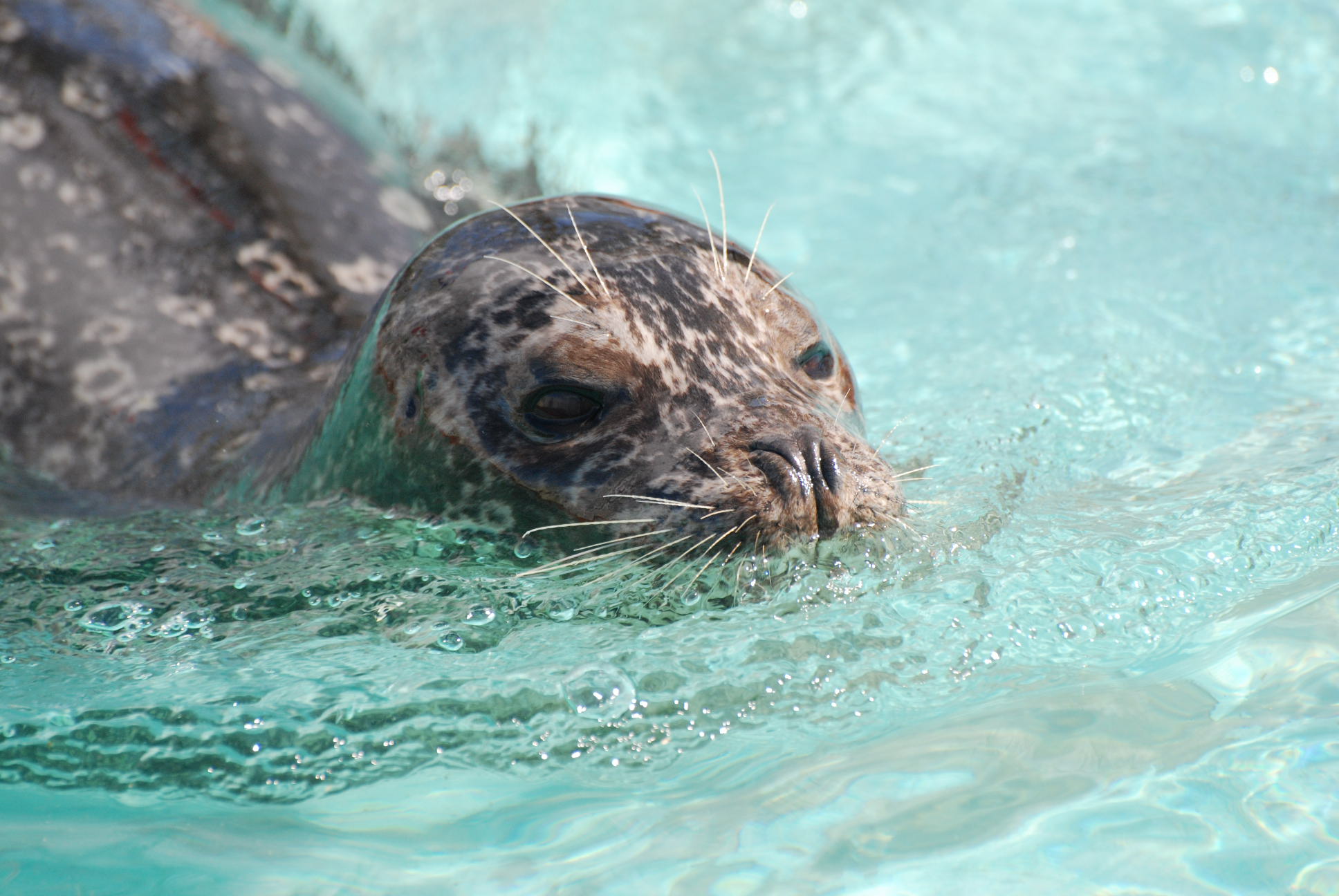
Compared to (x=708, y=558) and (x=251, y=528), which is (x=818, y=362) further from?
(x=251, y=528)

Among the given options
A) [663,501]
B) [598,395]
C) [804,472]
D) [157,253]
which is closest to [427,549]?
[598,395]

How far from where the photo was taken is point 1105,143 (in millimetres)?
6094

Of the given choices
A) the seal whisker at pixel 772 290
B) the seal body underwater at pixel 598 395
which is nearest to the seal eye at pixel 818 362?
the seal body underwater at pixel 598 395

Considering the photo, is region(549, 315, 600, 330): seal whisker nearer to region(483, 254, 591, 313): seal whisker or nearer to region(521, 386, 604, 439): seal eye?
region(483, 254, 591, 313): seal whisker

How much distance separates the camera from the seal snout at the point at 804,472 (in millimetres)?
2459

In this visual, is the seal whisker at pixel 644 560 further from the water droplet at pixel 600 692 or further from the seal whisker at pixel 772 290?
the seal whisker at pixel 772 290

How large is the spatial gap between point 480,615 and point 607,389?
1.68 feet

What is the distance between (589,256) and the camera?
9.45ft

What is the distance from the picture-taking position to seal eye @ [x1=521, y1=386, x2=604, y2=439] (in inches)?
107

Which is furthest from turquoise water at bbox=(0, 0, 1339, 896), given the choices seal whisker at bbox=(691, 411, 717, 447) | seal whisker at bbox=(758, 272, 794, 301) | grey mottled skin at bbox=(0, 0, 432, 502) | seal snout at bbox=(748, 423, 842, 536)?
seal whisker at bbox=(758, 272, 794, 301)

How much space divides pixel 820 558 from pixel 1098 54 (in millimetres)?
5395

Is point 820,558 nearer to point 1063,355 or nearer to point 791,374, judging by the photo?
point 791,374

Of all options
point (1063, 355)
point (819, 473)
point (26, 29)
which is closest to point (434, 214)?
point (26, 29)

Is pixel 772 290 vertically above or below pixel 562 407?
above
